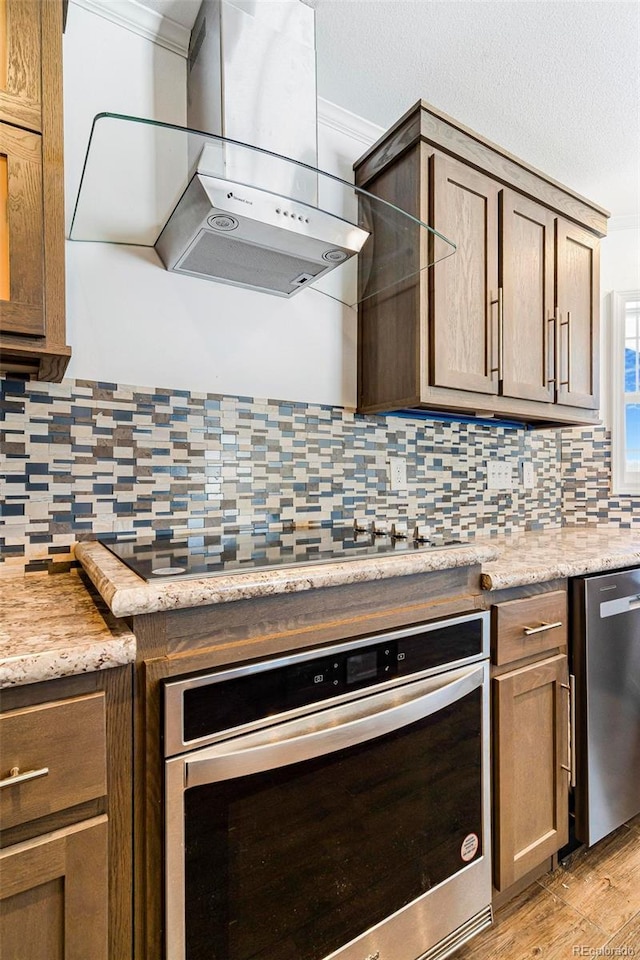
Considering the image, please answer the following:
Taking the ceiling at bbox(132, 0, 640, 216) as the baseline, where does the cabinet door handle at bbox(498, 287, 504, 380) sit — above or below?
below

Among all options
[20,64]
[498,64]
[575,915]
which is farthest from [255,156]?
[575,915]

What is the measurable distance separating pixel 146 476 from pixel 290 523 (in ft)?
1.63

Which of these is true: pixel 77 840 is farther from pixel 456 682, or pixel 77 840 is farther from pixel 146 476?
pixel 146 476

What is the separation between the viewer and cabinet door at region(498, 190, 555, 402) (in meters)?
1.78

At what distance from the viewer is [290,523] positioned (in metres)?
1.67

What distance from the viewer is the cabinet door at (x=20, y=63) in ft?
3.13

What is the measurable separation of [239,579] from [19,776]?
41 cm

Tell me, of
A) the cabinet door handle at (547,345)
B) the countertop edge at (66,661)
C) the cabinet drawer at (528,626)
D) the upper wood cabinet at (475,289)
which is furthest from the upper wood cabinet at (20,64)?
the cabinet door handle at (547,345)

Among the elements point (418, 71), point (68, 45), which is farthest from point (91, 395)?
point (418, 71)

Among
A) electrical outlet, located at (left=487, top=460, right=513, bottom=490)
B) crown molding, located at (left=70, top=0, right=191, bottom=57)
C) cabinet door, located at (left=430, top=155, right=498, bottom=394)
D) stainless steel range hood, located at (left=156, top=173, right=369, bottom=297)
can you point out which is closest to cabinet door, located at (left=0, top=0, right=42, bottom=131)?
stainless steel range hood, located at (left=156, top=173, right=369, bottom=297)

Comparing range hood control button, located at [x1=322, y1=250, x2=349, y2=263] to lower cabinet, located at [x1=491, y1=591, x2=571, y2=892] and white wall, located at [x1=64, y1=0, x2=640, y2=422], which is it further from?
lower cabinet, located at [x1=491, y1=591, x2=571, y2=892]

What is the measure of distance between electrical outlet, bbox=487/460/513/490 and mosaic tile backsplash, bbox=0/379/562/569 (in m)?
0.05

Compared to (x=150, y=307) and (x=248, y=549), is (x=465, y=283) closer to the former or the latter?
(x=150, y=307)

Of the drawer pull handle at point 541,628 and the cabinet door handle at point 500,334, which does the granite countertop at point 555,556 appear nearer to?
the drawer pull handle at point 541,628
